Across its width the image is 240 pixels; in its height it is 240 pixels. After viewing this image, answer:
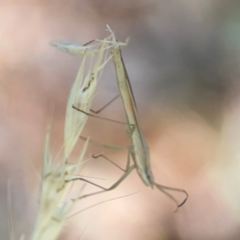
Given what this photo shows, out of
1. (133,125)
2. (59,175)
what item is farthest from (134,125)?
(59,175)

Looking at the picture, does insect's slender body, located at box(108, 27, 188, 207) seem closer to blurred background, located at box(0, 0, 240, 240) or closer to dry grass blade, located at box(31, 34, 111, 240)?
dry grass blade, located at box(31, 34, 111, 240)

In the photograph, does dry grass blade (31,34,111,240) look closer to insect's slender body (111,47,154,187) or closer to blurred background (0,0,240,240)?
insect's slender body (111,47,154,187)

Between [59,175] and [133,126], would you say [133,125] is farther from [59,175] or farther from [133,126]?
[59,175]

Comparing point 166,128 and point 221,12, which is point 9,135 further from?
point 221,12

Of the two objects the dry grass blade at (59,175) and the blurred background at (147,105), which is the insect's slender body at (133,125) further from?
the blurred background at (147,105)

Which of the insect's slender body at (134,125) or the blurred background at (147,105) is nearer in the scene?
the insect's slender body at (134,125)

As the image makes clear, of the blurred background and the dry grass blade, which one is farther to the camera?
the blurred background

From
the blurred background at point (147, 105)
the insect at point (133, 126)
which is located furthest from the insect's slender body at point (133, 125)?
the blurred background at point (147, 105)

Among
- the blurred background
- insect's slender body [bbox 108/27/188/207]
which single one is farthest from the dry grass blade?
the blurred background

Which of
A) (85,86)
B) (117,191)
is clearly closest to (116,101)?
(117,191)
